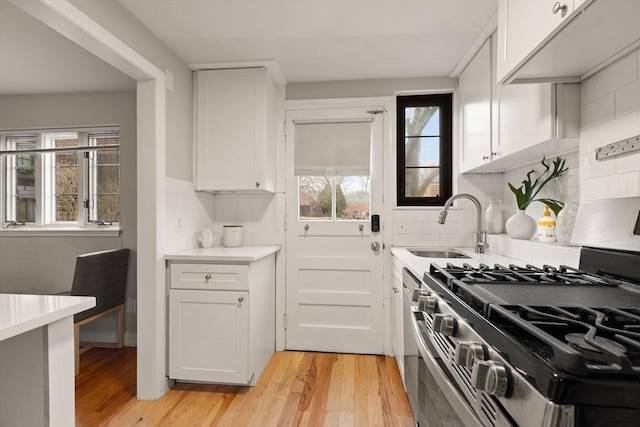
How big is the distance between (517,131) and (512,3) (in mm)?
632

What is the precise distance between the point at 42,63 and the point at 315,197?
2342mm

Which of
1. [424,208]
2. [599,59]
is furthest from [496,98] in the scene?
[424,208]

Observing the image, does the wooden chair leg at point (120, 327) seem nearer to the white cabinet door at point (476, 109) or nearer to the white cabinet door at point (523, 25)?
the white cabinet door at point (476, 109)

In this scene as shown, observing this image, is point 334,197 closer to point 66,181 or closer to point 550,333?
point 550,333

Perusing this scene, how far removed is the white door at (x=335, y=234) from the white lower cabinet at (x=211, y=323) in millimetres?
739

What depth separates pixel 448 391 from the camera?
878mm

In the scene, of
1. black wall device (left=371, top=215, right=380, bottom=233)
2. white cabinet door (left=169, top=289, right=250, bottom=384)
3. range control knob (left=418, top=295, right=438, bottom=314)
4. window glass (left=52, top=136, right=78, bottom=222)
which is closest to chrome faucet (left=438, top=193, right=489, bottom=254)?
black wall device (left=371, top=215, right=380, bottom=233)

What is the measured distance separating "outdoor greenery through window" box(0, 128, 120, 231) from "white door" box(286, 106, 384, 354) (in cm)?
177

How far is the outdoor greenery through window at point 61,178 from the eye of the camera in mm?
3254

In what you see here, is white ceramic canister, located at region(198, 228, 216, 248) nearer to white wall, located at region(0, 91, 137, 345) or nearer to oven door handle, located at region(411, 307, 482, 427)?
white wall, located at region(0, 91, 137, 345)

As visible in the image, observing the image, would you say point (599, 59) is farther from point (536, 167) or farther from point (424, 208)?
point (424, 208)

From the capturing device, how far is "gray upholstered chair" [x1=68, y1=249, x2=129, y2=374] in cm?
253

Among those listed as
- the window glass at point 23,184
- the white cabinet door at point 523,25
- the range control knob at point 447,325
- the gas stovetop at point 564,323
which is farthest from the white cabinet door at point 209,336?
the window glass at point 23,184

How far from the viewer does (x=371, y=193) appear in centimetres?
287
